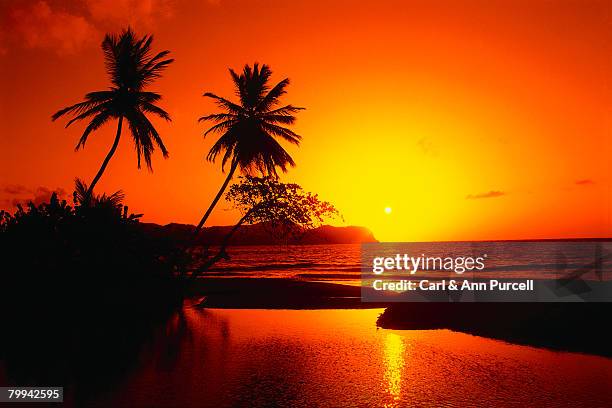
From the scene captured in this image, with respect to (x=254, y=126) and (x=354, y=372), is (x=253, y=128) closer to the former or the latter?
(x=254, y=126)

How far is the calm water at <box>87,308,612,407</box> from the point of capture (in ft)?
31.2

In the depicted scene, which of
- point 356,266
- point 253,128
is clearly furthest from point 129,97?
point 356,266

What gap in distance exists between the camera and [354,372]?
1160cm

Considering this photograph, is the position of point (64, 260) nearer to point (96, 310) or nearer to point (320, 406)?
point (96, 310)

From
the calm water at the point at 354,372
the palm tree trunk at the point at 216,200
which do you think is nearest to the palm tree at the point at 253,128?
the palm tree trunk at the point at 216,200

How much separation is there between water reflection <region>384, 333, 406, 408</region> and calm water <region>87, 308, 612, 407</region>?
0.9 inches

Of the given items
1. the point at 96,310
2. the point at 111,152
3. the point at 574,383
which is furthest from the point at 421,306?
the point at 111,152

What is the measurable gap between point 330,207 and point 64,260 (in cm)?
1855

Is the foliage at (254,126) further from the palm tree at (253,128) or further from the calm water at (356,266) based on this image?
the calm water at (356,266)

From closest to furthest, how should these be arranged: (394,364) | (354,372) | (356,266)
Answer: (354,372) → (394,364) → (356,266)

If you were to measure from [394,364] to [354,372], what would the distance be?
1.33 meters

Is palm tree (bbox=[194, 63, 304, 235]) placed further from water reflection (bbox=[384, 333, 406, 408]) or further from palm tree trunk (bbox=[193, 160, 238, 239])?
water reflection (bbox=[384, 333, 406, 408])

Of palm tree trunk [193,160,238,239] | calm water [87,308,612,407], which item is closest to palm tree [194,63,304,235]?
palm tree trunk [193,160,238,239]

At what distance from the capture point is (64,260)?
62.1 ft
